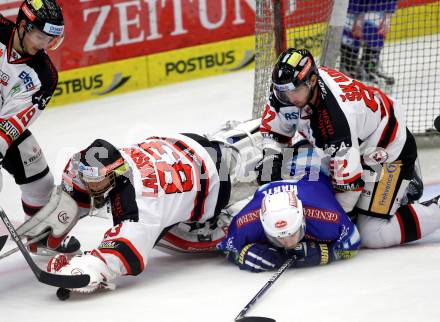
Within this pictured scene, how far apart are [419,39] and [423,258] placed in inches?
139

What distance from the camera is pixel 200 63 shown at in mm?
7793

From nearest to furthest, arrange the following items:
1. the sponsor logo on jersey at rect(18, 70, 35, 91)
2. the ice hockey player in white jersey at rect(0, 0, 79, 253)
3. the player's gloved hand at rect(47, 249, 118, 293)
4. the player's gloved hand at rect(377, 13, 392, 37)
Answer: the player's gloved hand at rect(47, 249, 118, 293) → the ice hockey player in white jersey at rect(0, 0, 79, 253) → the sponsor logo on jersey at rect(18, 70, 35, 91) → the player's gloved hand at rect(377, 13, 392, 37)

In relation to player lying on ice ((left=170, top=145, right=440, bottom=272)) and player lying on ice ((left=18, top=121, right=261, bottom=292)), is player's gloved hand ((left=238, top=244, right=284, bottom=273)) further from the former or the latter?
player lying on ice ((left=18, top=121, right=261, bottom=292))

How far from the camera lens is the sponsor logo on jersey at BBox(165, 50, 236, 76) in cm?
771

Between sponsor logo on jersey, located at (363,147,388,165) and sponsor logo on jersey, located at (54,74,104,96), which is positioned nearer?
sponsor logo on jersey, located at (363,147,388,165)

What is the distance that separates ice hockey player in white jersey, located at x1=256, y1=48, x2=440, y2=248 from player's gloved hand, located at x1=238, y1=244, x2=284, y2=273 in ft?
1.40

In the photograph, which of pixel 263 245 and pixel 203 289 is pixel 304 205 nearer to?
pixel 263 245

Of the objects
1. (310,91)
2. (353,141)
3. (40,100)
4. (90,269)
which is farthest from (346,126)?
(40,100)

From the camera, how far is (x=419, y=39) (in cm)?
725

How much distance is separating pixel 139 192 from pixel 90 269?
1.29 ft

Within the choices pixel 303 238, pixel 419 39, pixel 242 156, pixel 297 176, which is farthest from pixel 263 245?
pixel 419 39

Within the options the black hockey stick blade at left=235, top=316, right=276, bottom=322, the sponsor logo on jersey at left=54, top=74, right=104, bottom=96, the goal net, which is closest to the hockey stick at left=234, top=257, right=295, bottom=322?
the black hockey stick blade at left=235, top=316, right=276, bottom=322

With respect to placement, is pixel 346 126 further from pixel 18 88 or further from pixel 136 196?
pixel 18 88

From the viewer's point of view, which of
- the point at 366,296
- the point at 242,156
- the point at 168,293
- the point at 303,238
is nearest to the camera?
the point at 366,296
